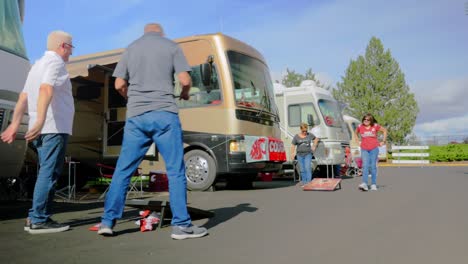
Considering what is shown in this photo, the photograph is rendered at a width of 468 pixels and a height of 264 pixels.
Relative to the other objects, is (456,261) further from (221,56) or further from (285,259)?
(221,56)

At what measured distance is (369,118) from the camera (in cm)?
1056

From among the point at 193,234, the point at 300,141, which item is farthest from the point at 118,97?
the point at 193,234

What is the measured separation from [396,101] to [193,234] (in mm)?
39548

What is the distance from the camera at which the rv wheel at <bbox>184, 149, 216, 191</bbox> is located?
969 cm

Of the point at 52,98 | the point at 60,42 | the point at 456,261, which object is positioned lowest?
the point at 456,261

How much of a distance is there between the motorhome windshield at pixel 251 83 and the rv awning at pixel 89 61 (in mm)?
2417

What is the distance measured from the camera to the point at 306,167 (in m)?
11.7

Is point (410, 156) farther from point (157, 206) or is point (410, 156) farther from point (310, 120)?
point (157, 206)

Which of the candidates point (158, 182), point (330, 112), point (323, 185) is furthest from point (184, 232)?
point (330, 112)

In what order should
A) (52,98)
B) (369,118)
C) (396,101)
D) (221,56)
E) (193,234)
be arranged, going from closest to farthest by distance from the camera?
1. (193,234)
2. (52,98)
3. (221,56)
4. (369,118)
5. (396,101)

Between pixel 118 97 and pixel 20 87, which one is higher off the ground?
pixel 118 97

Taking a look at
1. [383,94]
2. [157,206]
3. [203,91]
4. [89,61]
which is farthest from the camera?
[383,94]

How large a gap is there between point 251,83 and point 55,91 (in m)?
6.07

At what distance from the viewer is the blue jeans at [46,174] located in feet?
14.7
